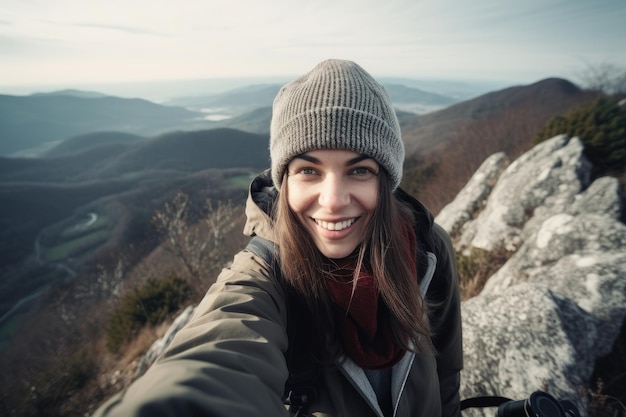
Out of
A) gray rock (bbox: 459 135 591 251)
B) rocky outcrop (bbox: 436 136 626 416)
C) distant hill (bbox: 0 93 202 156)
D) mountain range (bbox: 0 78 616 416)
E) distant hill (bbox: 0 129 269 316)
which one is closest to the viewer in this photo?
rocky outcrop (bbox: 436 136 626 416)

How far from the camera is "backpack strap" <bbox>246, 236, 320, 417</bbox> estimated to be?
1.34 meters

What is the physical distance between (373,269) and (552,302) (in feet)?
8.03

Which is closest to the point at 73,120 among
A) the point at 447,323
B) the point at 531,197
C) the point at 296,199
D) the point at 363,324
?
the point at 531,197

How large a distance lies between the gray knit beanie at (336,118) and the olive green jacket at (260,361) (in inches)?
15.5

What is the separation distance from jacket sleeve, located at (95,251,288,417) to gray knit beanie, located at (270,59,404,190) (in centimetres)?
68

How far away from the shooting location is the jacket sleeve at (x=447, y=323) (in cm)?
184

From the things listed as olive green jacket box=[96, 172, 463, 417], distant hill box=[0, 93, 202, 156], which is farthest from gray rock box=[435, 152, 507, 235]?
distant hill box=[0, 93, 202, 156]

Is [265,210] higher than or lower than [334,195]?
lower

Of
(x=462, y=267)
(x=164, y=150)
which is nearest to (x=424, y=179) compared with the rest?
(x=462, y=267)

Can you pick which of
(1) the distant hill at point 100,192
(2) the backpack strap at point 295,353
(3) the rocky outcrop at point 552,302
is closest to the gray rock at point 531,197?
(3) the rocky outcrop at point 552,302

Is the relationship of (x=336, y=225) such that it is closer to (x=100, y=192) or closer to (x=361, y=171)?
(x=361, y=171)

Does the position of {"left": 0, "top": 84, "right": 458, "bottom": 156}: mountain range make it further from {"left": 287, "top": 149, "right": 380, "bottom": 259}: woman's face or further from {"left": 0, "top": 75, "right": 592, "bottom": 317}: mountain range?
{"left": 287, "top": 149, "right": 380, "bottom": 259}: woman's face

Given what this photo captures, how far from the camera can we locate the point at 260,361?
96 centimetres

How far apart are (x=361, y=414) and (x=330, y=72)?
179 cm
